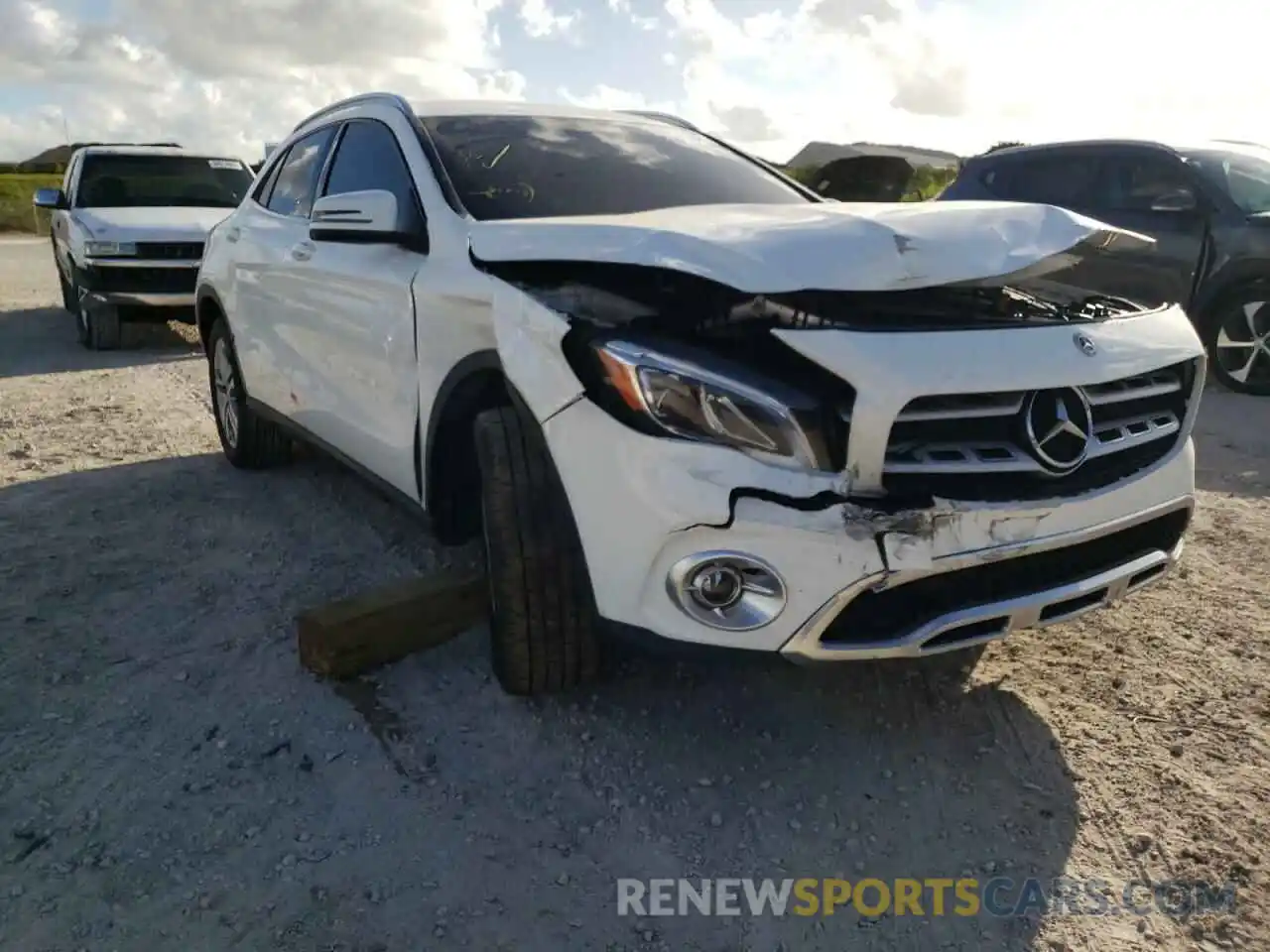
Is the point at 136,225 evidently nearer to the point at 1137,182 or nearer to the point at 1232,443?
the point at 1137,182

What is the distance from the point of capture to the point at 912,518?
2238 mm

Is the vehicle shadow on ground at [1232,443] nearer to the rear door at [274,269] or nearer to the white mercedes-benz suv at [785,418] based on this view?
the white mercedes-benz suv at [785,418]

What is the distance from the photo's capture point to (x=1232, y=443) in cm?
592

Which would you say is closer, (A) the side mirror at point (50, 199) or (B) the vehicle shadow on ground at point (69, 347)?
(B) the vehicle shadow on ground at point (69, 347)

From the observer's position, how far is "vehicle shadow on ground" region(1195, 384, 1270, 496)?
513cm

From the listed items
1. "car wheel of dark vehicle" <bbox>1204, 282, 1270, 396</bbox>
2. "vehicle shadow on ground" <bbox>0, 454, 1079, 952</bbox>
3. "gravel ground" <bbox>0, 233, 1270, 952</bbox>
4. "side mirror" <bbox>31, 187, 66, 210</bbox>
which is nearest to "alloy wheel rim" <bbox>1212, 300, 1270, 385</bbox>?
"car wheel of dark vehicle" <bbox>1204, 282, 1270, 396</bbox>

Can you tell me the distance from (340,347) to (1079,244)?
246 cm

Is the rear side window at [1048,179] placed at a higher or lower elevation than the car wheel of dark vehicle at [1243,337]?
higher

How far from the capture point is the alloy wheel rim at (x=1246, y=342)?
23.6 feet

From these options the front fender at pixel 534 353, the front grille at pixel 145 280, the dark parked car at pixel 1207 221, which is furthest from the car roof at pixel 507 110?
the front grille at pixel 145 280

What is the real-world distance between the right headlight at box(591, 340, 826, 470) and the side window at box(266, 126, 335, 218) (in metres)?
2.41

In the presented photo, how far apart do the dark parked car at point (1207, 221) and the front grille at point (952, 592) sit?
4.96 metres

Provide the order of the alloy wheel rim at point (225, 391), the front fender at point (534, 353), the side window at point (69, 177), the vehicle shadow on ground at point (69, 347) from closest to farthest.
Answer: the front fender at point (534, 353) < the alloy wheel rim at point (225, 391) < the vehicle shadow on ground at point (69, 347) < the side window at point (69, 177)

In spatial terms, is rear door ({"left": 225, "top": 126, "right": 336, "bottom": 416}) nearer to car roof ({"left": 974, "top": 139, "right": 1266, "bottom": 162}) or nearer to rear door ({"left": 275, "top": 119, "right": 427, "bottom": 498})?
rear door ({"left": 275, "top": 119, "right": 427, "bottom": 498})
